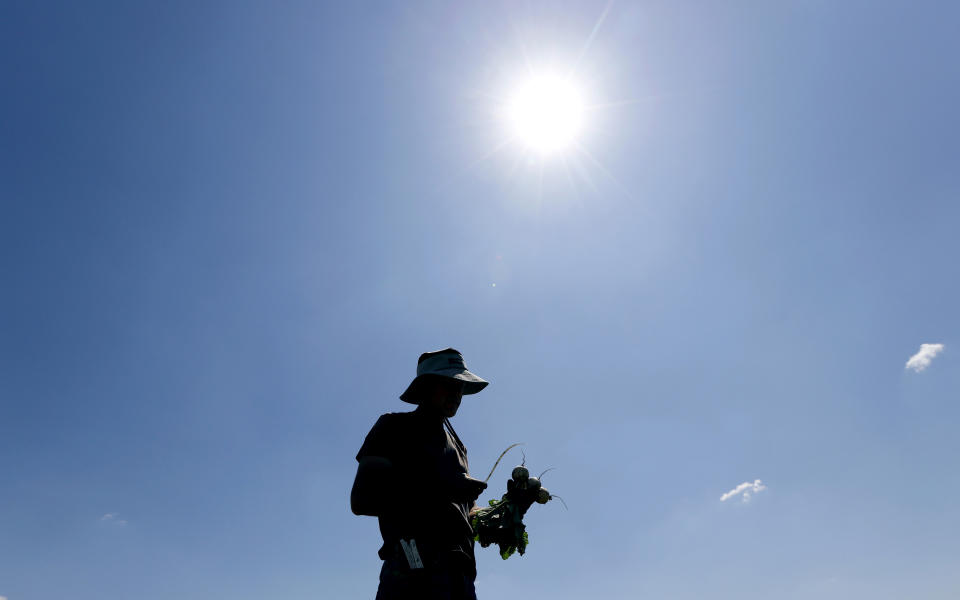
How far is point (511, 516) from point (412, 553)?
1237 mm

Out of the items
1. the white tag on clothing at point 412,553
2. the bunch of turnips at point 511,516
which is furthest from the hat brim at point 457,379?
the white tag on clothing at point 412,553

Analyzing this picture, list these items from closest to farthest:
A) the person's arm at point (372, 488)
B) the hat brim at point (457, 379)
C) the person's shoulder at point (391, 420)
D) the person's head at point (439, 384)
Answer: the person's arm at point (372, 488)
the person's shoulder at point (391, 420)
the hat brim at point (457, 379)
the person's head at point (439, 384)

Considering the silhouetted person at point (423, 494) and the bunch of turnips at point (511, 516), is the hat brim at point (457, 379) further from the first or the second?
the bunch of turnips at point (511, 516)

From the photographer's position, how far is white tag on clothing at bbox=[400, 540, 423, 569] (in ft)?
16.3

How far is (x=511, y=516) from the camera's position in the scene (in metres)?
5.82

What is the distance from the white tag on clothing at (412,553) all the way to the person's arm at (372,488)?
37cm

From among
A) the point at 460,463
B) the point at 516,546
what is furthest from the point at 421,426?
the point at 516,546

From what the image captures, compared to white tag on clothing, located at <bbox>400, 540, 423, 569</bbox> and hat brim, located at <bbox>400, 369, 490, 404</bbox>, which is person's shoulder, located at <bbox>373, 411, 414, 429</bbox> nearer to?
hat brim, located at <bbox>400, 369, 490, 404</bbox>

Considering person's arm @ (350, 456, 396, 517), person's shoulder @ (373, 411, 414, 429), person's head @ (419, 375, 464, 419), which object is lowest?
person's arm @ (350, 456, 396, 517)

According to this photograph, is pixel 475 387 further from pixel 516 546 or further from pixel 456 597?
pixel 456 597

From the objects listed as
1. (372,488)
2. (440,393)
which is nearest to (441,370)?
(440,393)

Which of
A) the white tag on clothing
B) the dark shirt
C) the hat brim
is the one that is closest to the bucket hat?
the hat brim

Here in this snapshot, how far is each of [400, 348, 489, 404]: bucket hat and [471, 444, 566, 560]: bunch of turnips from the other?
1.11 meters

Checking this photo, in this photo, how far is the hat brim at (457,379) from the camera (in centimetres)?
576
